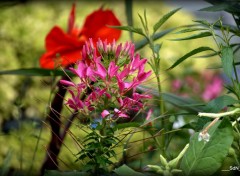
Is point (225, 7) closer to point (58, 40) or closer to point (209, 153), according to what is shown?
point (209, 153)

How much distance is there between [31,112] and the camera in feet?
7.75

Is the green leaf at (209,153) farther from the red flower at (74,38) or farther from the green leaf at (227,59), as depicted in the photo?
the red flower at (74,38)

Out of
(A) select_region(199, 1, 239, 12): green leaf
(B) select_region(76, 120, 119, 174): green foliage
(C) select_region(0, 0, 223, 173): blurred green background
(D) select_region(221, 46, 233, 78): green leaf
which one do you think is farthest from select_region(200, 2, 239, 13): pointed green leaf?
(C) select_region(0, 0, 223, 173): blurred green background

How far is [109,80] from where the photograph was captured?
1.75 feet

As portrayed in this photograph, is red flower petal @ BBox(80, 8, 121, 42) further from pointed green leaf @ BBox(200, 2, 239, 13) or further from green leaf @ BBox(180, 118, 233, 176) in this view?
green leaf @ BBox(180, 118, 233, 176)

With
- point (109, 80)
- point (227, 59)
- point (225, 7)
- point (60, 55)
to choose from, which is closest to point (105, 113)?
point (109, 80)

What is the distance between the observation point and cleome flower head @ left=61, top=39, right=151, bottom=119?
531mm

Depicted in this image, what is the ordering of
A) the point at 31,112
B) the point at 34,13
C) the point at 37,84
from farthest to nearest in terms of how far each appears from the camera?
the point at 34,13 < the point at 37,84 < the point at 31,112

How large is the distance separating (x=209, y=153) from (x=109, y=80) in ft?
0.39

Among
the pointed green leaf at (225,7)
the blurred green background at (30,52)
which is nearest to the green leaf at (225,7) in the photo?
the pointed green leaf at (225,7)

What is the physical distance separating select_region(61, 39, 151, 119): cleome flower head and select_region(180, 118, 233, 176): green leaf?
0.23 ft

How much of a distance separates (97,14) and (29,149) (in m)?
1.11

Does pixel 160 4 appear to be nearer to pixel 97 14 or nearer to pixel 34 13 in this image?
pixel 34 13

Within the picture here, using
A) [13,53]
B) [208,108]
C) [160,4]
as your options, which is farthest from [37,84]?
[208,108]
